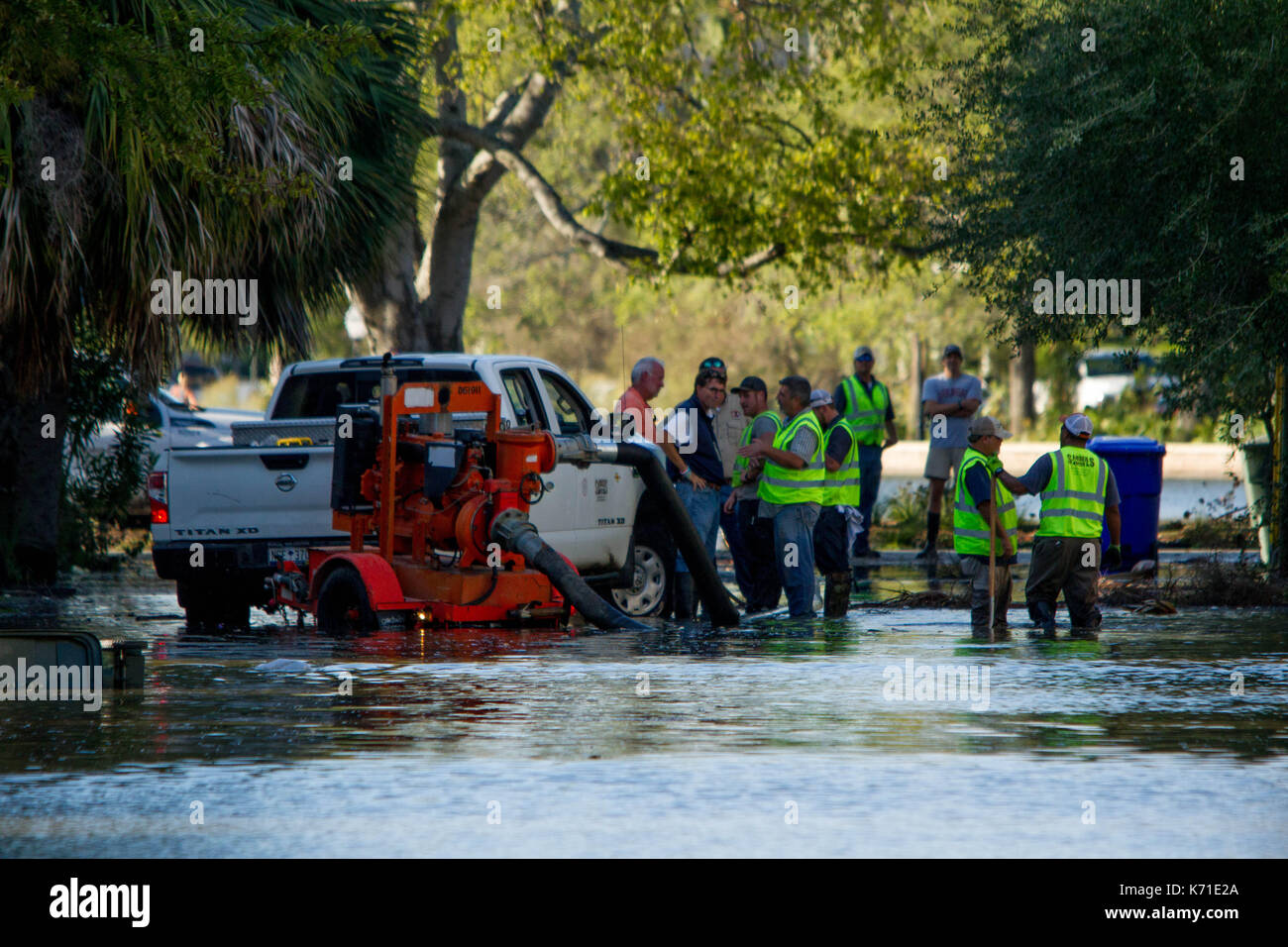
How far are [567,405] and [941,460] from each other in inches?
246

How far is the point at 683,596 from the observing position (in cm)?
1462

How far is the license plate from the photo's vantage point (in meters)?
13.4

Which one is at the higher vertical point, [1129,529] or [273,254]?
[273,254]

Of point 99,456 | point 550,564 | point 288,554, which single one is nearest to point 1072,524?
point 550,564

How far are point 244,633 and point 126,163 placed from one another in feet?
11.8

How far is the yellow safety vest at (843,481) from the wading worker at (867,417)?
15.3ft

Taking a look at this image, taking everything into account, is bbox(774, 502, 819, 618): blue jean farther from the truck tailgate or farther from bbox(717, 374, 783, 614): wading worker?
the truck tailgate

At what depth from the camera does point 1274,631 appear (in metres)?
13.0

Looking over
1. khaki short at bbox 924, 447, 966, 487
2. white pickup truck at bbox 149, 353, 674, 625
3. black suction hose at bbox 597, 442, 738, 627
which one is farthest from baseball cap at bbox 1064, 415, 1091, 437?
khaki short at bbox 924, 447, 966, 487

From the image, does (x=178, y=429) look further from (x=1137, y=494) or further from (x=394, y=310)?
(x=1137, y=494)

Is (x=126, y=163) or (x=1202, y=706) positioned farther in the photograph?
(x=126, y=163)
